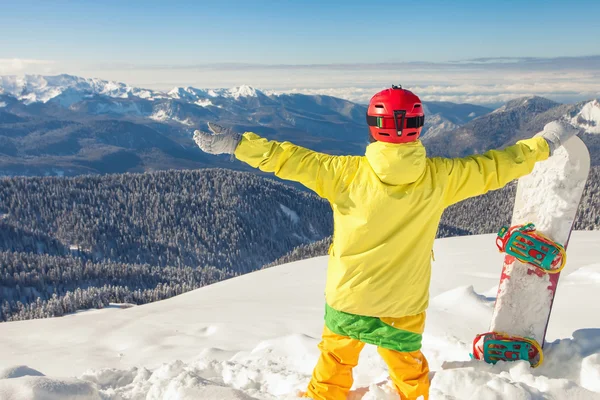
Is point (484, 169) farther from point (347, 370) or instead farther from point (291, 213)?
point (291, 213)

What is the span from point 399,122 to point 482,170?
0.91 m

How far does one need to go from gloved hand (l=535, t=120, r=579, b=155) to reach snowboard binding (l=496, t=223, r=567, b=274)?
3.10 feet

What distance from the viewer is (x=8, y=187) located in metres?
132

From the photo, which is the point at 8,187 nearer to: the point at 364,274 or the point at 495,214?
the point at 495,214

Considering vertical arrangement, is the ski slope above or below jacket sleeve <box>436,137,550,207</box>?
below

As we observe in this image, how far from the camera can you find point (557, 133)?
4.38 meters

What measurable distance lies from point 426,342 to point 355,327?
92.3 inches

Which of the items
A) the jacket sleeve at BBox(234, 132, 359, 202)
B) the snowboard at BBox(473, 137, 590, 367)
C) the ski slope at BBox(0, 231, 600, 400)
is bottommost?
the ski slope at BBox(0, 231, 600, 400)

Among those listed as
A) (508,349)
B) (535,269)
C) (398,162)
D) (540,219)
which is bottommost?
(508,349)

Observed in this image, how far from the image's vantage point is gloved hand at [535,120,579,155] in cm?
434

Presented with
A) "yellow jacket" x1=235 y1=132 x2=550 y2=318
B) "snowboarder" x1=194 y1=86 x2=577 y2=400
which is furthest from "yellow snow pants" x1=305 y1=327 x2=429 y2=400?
"yellow jacket" x1=235 y1=132 x2=550 y2=318

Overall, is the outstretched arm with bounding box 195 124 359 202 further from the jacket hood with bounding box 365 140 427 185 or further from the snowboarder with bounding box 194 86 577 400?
the jacket hood with bounding box 365 140 427 185

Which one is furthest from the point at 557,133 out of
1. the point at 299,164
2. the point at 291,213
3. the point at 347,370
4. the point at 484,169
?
the point at 291,213

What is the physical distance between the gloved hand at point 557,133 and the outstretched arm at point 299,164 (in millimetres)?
1880
